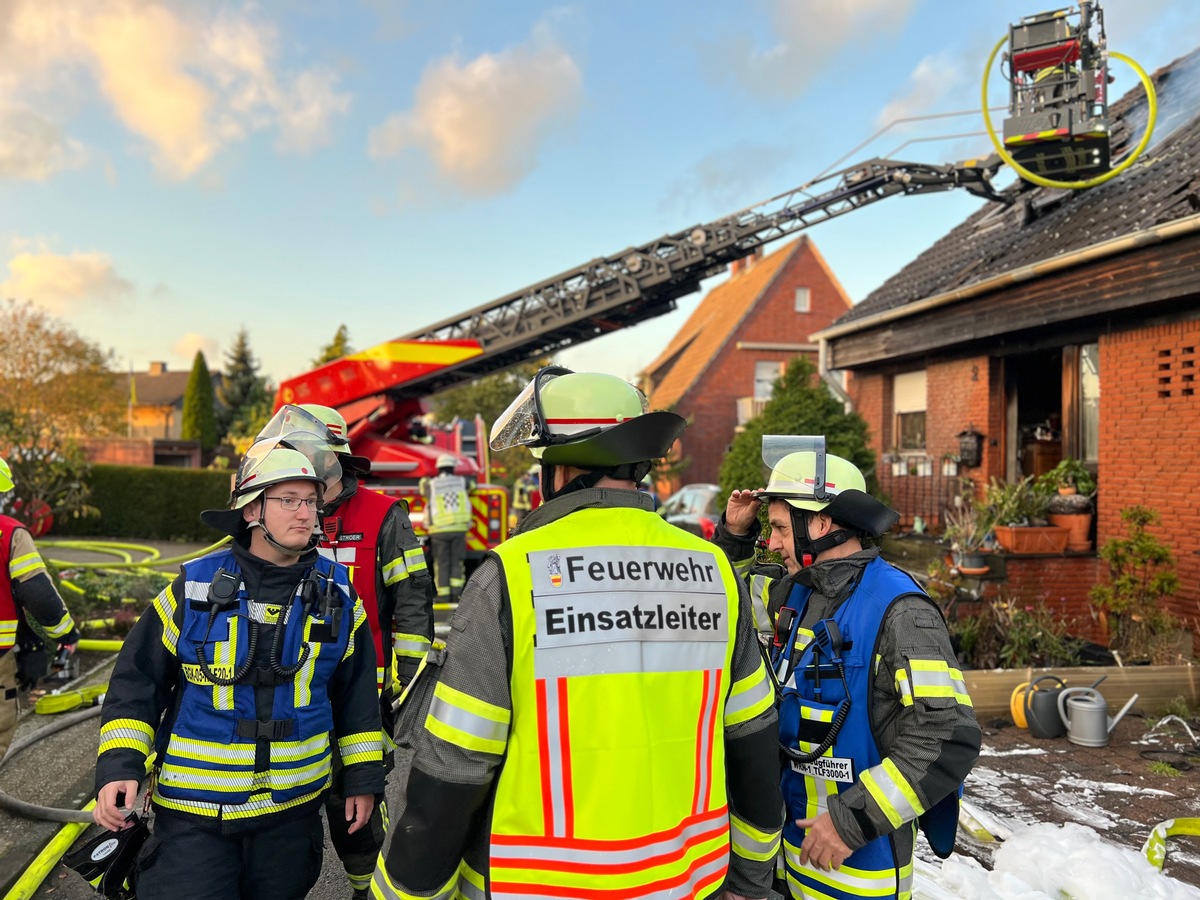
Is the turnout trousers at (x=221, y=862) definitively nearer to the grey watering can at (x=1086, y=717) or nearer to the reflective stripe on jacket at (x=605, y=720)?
the reflective stripe on jacket at (x=605, y=720)

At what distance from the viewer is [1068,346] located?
9.20 m

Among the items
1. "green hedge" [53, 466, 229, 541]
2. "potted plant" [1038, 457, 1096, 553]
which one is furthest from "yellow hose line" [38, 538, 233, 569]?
"potted plant" [1038, 457, 1096, 553]

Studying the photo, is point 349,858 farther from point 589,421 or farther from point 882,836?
point 589,421

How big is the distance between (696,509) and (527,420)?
12120mm

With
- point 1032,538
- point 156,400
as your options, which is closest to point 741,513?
point 1032,538

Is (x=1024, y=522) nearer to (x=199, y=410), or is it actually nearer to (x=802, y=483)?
(x=802, y=483)

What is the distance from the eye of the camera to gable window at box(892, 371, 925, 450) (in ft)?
38.6

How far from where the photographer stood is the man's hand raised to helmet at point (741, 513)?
2.80 metres

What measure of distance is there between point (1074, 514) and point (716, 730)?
808cm

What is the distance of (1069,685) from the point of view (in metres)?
5.67

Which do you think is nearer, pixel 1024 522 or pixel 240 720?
pixel 240 720

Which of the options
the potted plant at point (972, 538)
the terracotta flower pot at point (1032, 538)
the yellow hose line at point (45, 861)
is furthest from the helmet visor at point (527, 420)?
the terracotta flower pot at point (1032, 538)

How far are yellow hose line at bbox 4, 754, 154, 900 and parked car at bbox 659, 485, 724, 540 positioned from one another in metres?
8.97

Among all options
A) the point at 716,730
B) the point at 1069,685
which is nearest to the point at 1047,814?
the point at 1069,685
